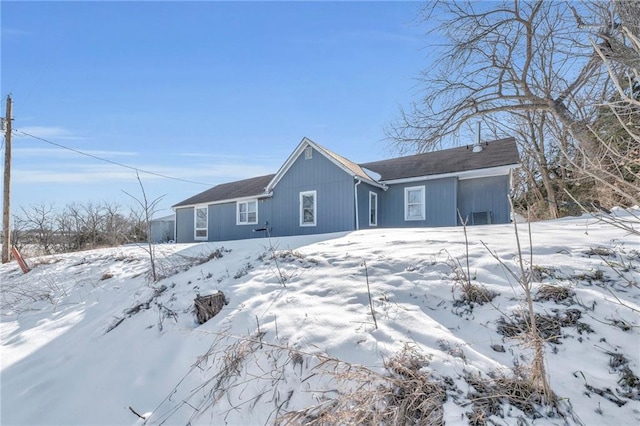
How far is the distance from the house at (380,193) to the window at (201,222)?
105 inches

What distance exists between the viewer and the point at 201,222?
17.2m

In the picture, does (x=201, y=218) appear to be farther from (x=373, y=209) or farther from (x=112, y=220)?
(x=373, y=209)

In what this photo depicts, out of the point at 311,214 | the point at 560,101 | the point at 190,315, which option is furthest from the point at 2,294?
the point at 560,101

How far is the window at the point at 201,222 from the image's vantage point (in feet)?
A: 55.5

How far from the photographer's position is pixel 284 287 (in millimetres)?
3740

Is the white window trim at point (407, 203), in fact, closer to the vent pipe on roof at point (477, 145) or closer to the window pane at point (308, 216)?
the vent pipe on roof at point (477, 145)

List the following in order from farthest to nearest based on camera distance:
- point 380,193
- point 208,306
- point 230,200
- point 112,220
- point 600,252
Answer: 1. point 112,220
2. point 230,200
3. point 380,193
4. point 208,306
5. point 600,252

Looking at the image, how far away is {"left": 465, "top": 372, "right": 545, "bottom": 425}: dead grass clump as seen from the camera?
1.78 meters

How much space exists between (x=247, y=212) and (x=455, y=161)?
31.5ft

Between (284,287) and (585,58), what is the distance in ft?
38.9

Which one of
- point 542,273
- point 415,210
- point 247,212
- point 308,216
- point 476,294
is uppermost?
point 247,212

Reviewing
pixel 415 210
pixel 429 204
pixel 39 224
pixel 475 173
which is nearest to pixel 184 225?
pixel 39 224

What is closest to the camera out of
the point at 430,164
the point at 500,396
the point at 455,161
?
the point at 500,396

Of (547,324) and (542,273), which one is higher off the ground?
(542,273)
